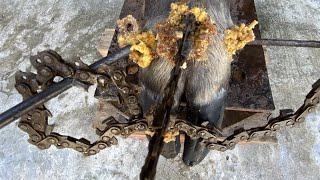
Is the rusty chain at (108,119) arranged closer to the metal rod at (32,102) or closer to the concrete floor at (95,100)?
the metal rod at (32,102)

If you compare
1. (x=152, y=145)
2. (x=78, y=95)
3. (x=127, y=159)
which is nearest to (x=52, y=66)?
(x=152, y=145)

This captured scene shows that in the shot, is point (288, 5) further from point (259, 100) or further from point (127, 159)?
point (127, 159)

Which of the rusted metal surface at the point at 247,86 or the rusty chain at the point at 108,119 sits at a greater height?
the rusty chain at the point at 108,119

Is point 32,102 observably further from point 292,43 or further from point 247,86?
point 247,86

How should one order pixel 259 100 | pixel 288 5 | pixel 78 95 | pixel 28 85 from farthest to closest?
pixel 288 5 < pixel 78 95 < pixel 259 100 < pixel 28 85

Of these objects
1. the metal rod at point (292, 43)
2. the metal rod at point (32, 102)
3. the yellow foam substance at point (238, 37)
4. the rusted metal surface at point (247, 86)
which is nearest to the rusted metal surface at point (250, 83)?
the rusted metal surface at point (247, 86)

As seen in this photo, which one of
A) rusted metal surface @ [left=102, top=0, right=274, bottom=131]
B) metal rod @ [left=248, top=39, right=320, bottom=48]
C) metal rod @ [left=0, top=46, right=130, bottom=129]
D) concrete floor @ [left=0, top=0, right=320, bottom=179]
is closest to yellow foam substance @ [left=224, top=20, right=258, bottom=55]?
metal rod @ [left=248, top=39, right=320, bottom=48]
